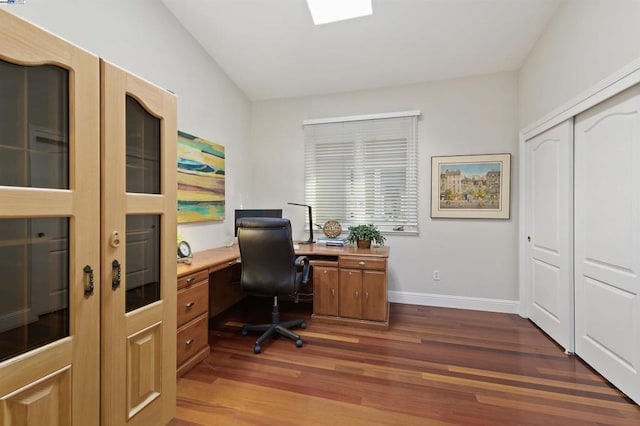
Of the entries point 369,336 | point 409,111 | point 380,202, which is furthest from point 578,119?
point 369,336

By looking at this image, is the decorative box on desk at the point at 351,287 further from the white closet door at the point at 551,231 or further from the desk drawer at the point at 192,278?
the white closet door at the point at 551,231

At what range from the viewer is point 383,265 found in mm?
2939

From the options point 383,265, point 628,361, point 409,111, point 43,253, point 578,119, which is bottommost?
point 628,361

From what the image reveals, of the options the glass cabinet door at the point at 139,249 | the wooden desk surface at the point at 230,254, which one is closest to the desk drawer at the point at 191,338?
the wooden desk surface at the point at 230,254

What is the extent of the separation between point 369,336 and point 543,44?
3318mm

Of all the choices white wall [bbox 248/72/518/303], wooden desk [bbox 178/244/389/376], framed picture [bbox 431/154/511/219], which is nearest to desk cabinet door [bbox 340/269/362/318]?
wooden desk [bbox 178/244/389/376]

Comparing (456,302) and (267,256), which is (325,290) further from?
(456,302)

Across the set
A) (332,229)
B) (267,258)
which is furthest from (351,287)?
(267,258)

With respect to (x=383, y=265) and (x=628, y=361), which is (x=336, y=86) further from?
(x=628, y=361)

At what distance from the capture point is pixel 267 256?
2467 millimetres

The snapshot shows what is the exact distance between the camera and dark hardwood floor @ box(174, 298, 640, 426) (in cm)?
170

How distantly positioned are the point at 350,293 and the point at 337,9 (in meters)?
2.81

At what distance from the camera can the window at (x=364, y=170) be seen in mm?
3609

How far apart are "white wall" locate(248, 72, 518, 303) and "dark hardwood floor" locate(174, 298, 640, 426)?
0.69 m
